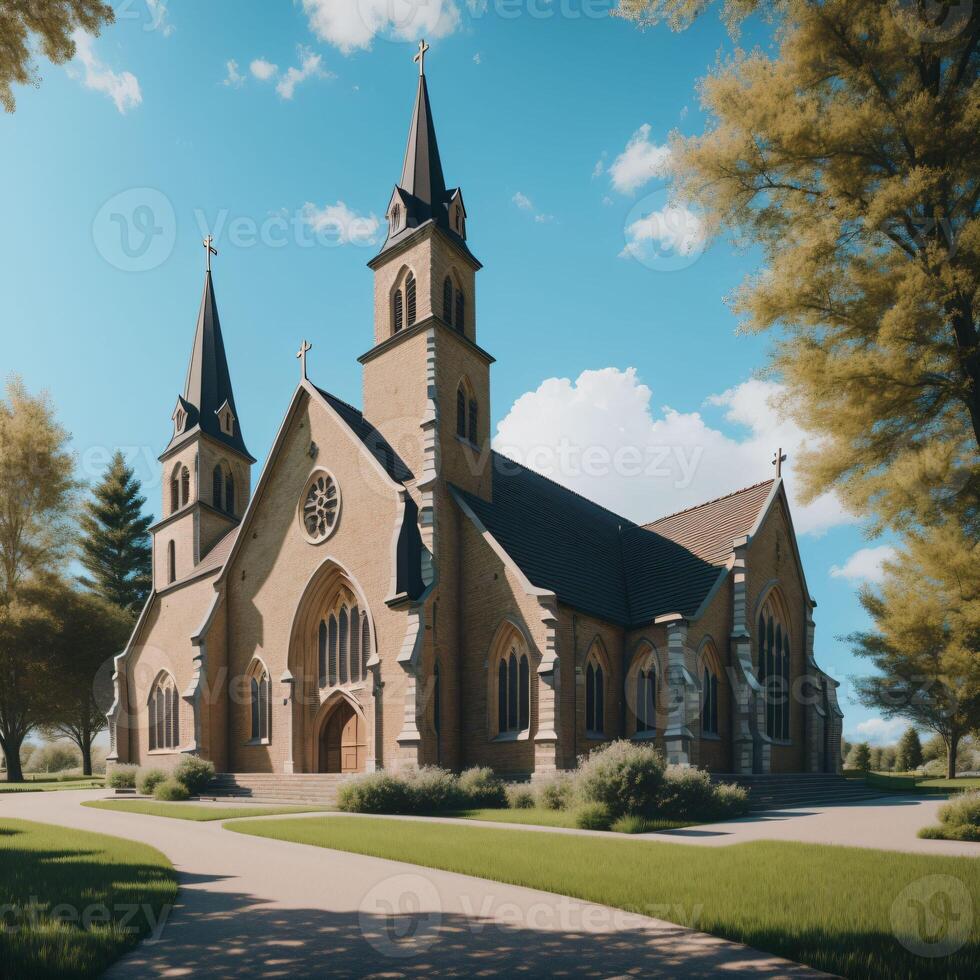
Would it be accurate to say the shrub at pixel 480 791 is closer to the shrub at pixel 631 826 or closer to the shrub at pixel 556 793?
the shrub at pixel 556 793

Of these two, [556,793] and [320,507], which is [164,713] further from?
[556,793]

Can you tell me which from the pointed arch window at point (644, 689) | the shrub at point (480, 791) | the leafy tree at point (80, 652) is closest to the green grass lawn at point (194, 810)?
the shrub at point (480, 791)

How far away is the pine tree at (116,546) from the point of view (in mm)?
56844

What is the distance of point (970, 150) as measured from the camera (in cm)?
1178

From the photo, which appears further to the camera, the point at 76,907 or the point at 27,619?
the point at 27,619

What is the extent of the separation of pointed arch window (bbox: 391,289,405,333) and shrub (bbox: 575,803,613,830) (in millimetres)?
18676

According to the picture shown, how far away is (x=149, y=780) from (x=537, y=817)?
16018 mm

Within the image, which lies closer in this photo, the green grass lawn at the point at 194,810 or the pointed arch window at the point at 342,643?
the green grass lawn at the point at 194,810

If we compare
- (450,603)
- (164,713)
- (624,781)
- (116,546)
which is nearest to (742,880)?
(624,781)

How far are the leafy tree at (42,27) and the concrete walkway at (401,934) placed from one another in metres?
10.4

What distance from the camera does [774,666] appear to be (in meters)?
28.9

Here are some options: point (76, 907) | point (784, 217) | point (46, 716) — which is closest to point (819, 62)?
point (784, 217)

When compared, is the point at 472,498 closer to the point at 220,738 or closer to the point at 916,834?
the point at 220,738

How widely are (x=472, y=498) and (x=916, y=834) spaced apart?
51.2 ft
